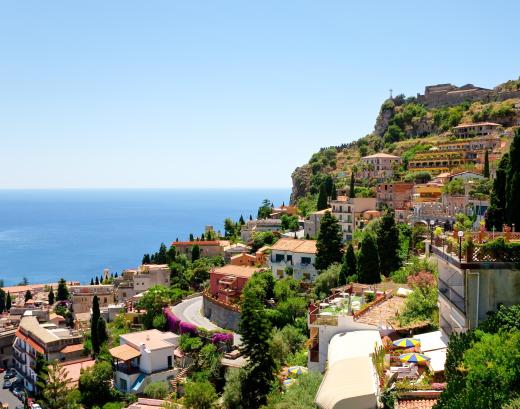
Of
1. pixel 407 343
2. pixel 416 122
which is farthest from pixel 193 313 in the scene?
pixel 416 122

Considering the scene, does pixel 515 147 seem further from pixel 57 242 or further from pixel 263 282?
pixel 57 242

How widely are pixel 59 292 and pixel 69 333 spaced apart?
20.0 metres

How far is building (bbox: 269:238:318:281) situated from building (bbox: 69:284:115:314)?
28.6 metres

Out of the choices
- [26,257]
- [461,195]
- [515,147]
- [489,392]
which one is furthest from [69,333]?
[26,257]

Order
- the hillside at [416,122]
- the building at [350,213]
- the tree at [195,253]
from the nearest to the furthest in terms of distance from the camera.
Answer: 1. the building at [350,213]
2. the tree at [195,253]
3. the hillside at [416,122]

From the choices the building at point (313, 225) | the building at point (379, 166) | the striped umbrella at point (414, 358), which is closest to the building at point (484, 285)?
the striped umbrella at point (414, 358)

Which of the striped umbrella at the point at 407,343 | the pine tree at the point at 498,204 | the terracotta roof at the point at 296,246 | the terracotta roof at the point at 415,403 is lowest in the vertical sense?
the terracotta roof at the point at 296,246

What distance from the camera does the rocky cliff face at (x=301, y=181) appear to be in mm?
94231

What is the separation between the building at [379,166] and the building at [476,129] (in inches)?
464

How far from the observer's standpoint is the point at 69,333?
49.7 meters

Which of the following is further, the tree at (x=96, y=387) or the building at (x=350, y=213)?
the building at (x=350, y=213)

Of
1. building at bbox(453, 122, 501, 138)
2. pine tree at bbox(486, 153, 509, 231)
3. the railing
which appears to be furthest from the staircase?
building at bbox(453, 122, 501, 138)

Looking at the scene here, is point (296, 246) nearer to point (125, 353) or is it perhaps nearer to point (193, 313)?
point (193, 313)

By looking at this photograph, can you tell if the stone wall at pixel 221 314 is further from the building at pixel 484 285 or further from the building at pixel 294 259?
the building at pixel 484 285
